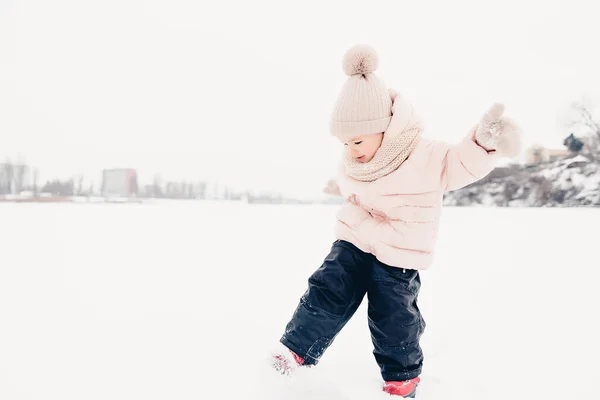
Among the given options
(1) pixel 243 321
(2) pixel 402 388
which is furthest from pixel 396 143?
(1) pixel 243 321

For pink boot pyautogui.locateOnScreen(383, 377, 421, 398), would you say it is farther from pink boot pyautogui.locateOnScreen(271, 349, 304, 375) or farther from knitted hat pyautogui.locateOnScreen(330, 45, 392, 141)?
knitted hat pyautogui.locateOnScreen(330, 45, 392, 141)

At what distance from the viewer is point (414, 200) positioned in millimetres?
1319

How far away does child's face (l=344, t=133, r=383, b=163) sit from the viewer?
1.35m

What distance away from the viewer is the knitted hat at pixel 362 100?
1318 mm

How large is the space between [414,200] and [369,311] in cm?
36

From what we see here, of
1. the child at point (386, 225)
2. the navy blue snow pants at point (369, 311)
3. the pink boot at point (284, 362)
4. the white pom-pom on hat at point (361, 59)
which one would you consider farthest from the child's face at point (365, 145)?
the pink boot at point (284, 362)

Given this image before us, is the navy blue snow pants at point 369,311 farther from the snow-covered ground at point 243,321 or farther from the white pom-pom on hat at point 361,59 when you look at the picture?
the white pom-pom on hat at point 361,59

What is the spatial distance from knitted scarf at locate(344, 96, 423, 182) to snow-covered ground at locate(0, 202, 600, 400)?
0.61 metres

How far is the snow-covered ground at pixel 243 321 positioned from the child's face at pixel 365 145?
0.65 meters

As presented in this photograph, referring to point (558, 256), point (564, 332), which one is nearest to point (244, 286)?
point (564, 332)

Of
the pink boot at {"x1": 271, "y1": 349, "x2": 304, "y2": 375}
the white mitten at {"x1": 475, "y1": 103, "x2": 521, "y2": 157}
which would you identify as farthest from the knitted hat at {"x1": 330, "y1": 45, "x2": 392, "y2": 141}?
the pink boot at {"x1": 271, "y1": 349, "x2": 304, "y2": 375}

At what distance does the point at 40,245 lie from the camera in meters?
3.58

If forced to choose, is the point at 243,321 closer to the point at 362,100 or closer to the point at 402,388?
the point at 402,388

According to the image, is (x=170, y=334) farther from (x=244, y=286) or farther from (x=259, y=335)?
(x=244, y=286)
